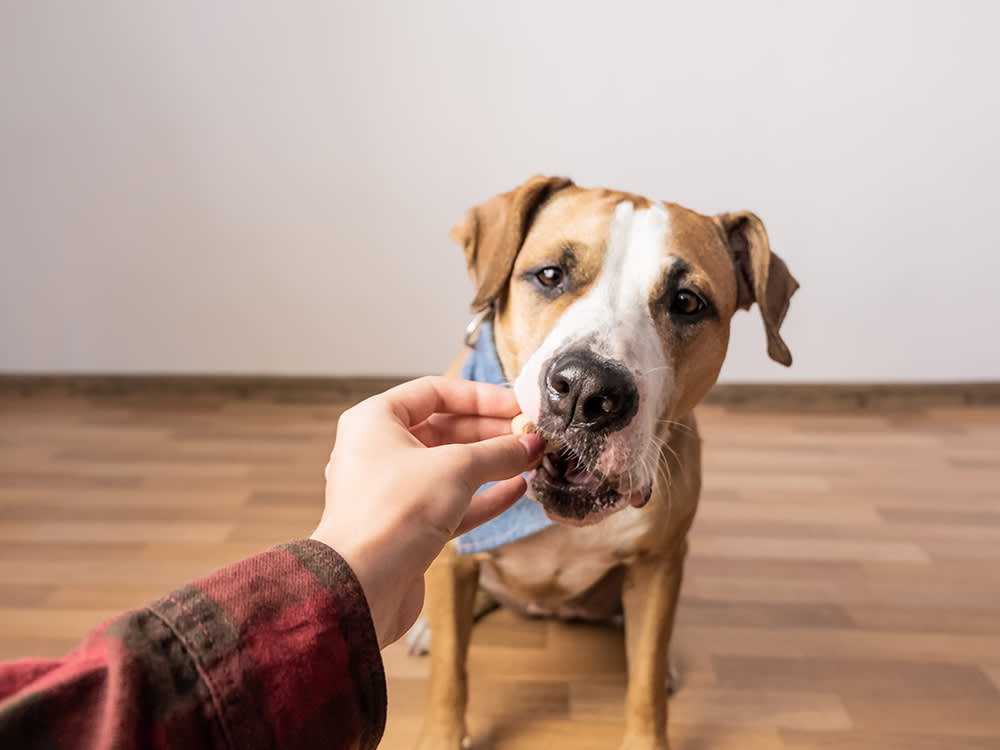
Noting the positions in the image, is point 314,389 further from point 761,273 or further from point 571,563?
point 761,273

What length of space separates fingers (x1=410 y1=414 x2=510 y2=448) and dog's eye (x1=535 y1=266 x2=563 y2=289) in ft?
0.99

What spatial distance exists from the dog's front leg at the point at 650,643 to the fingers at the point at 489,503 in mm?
587

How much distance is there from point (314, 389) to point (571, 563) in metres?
2.44

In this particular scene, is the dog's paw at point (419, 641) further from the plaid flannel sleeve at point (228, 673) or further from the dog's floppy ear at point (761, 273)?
the plaid flannel sleeve at point (228, 673)

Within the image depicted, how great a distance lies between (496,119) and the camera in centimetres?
335

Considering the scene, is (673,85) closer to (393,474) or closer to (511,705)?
(511,705)

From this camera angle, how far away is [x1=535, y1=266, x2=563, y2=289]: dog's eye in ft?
4.35

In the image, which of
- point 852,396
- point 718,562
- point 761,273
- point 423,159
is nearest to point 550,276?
point 761,273

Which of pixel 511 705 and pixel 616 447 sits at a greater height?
pixel 616 447

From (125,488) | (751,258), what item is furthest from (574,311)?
(125,488)

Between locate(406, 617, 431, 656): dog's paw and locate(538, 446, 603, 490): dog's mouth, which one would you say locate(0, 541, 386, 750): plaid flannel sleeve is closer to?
locate(538, 446, 603, 490): dog's mouth

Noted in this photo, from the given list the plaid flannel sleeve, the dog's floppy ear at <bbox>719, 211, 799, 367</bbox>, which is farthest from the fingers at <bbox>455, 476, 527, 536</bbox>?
the dog's floppy ear at <bbox>719, 211, 799, 367</bbox>

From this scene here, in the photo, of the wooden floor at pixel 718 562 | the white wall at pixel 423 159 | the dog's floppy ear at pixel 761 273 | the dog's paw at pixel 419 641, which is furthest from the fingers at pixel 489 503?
the white wall at pixel 423 159

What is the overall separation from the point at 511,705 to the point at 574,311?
1.00 m
